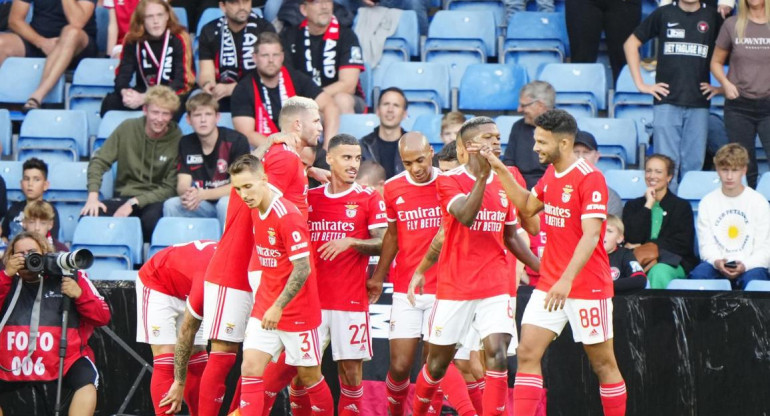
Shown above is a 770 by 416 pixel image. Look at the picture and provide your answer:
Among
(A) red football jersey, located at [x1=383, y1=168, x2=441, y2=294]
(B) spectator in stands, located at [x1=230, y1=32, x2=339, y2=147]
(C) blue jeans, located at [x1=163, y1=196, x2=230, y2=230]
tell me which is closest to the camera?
(A) red football jersey, located at [x1=383, y1=168, x2=441, y2=294]

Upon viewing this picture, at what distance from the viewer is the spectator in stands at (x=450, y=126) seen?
1070 cm

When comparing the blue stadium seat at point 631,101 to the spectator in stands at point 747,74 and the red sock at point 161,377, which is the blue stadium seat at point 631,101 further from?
the red sock at point 161,377

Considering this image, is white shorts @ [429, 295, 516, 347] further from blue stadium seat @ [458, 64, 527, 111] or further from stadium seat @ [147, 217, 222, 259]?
blue stadium seat @ [458, 64, 527, 111]

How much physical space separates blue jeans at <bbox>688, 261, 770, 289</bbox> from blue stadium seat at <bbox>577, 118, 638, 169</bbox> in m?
1.74

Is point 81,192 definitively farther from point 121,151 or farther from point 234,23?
point 234,23

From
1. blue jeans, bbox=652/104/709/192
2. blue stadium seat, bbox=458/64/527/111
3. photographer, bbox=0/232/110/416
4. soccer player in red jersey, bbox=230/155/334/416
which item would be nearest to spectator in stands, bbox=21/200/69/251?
photographer, bbox=0/232/110/416

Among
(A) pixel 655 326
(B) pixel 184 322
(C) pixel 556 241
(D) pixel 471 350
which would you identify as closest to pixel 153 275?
(B) pixel 184 322

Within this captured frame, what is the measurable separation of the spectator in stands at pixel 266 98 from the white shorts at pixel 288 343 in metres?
3.90

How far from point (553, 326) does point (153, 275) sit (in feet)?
9.83

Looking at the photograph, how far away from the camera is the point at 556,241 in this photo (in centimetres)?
774

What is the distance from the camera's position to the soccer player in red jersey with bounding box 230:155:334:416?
25.2ft

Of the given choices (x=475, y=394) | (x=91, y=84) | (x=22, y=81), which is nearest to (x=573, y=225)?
(x=475, y=394)

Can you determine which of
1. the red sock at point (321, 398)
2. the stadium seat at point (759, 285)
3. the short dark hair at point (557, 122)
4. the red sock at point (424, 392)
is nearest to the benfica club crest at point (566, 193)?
the short dark hair at point (557, 122)

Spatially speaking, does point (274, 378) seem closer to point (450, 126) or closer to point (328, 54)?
point (450, 126)
